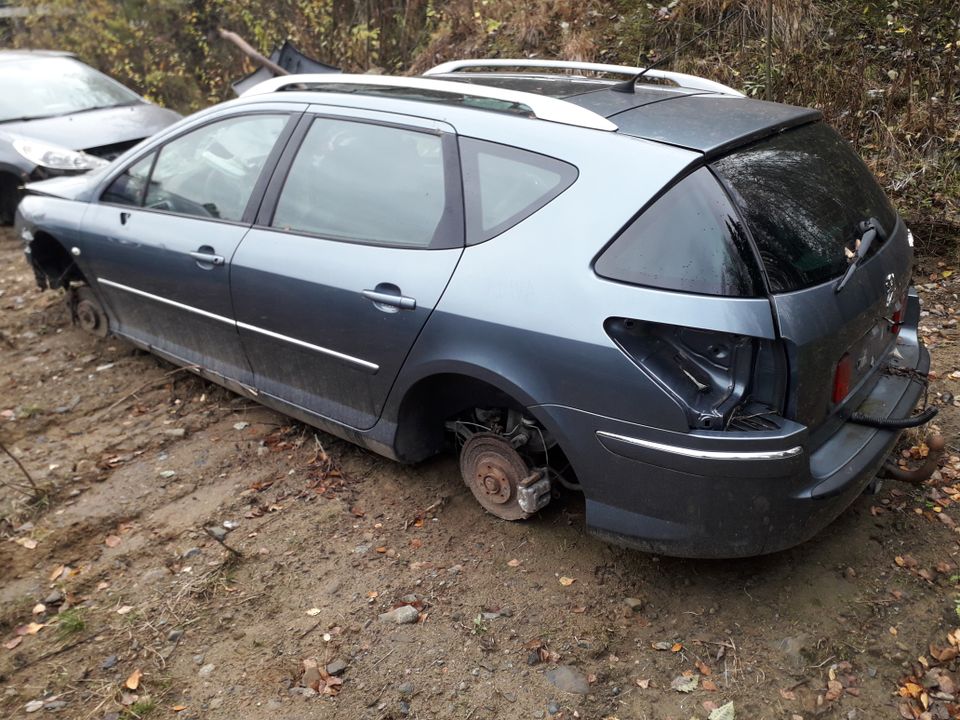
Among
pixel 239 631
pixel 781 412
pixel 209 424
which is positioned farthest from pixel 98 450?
pixel 781 412

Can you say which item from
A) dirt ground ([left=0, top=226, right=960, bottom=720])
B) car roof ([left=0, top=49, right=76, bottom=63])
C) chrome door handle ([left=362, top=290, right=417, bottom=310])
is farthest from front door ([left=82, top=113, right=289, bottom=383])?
car roof ([left=0, top=49, right=76, bottom=63])

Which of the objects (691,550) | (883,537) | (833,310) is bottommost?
(883,537)

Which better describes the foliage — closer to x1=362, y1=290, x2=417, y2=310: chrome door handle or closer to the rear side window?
the rear side window

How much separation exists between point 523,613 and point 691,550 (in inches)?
26.9

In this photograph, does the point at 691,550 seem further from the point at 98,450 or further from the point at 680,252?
the point at 98,450

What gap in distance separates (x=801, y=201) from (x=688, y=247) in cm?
53

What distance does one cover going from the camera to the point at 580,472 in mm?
2902

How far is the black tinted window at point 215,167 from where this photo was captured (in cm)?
394

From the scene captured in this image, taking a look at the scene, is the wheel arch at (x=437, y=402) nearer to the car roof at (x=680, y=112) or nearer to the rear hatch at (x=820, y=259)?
the rear hatch at (x=820, y=259)

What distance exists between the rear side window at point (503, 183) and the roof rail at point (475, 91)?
0.58 feet

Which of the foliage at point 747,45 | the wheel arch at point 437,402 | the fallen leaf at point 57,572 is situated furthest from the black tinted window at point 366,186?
the foliage at point 747,45

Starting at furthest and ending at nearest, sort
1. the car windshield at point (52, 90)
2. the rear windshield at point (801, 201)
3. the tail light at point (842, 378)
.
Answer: the car windshield at point (52, 90) < the tail light at point (842, 378) < the rear windshield at point (801, 201)

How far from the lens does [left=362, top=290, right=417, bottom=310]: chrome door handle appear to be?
317cm

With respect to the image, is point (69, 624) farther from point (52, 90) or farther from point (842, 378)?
point (52, 90)
